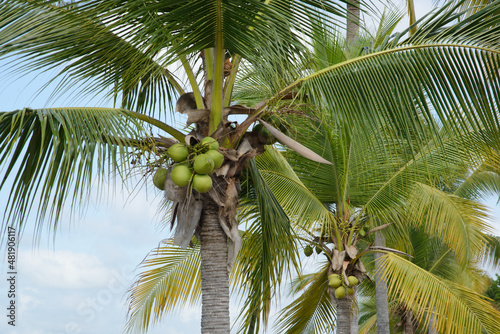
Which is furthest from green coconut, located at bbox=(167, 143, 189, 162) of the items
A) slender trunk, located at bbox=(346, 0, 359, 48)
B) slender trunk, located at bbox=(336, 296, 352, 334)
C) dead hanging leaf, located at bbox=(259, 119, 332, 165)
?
slender trunk, located at bbox=(336, 296, 352, 334)

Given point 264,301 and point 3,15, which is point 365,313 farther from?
point 3,15

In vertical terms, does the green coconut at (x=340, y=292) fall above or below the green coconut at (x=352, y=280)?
below

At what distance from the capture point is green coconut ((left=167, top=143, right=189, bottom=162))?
3.60 metres

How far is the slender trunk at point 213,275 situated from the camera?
12.8 feet

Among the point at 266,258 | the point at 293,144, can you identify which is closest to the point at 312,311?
the point at 266,258

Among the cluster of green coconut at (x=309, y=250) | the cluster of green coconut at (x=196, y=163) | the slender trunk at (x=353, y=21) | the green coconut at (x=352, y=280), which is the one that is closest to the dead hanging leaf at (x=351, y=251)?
the green coconut at (x=352, y=280)

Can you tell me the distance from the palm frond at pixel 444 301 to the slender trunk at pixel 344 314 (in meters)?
0.62

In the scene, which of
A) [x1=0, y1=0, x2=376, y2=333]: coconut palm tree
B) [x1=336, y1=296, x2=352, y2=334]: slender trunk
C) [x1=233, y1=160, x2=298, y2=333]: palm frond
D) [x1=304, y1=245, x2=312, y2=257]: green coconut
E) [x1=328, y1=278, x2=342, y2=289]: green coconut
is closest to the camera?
[x1=0, y1=0, x2=376, y2=333]: coconut palm tree

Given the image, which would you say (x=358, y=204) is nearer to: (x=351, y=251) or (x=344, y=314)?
(x=351, y=251)

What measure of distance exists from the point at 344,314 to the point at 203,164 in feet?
13.6

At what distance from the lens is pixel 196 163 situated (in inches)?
140

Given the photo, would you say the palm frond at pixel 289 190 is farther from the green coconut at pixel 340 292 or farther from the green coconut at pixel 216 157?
the green coconut at pixel 216 157

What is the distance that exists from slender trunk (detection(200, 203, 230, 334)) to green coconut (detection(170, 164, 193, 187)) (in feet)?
1.59

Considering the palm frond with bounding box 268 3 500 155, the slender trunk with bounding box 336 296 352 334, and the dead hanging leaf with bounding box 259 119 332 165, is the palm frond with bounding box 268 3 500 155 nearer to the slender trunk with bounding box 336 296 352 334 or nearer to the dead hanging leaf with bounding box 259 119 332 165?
the dead hanging leaf with bounding box 259 119 332 165
